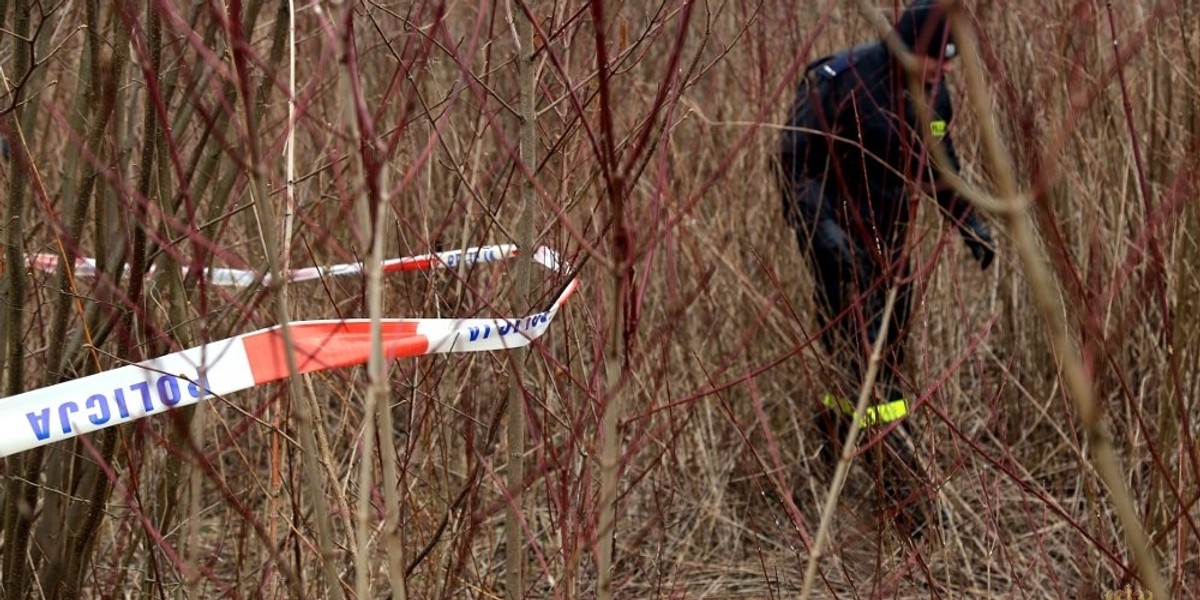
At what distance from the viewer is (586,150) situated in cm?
330

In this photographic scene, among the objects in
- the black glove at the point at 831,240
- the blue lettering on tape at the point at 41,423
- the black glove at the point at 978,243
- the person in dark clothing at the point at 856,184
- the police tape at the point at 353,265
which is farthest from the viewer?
the black glove at the point at 978,243

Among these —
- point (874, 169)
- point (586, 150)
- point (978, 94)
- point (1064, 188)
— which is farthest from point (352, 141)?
point (1064, 188)

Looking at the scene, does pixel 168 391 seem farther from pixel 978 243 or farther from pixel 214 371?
pixel 978 243

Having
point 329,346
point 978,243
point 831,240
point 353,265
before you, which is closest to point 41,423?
point 329,346

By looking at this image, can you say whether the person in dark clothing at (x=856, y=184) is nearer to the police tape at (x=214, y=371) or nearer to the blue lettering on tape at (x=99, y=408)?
the police tape at (x=214, y=371)

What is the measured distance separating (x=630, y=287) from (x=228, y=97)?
3.96 feet

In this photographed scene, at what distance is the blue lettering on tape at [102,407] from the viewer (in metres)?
1.89

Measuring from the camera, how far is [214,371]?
78.5 inches

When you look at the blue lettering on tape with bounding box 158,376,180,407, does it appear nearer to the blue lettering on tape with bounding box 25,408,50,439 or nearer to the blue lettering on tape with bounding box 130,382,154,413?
the blue lettering on tape with bounding box 130,382,154,413

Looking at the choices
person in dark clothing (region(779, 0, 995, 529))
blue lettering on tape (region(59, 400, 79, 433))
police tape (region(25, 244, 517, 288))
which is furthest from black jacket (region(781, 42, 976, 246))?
blue lettering on tape (region(59, 400, 79, 433))

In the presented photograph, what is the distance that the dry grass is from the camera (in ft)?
8.13

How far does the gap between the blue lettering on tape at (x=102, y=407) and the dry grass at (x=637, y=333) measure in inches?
2.6

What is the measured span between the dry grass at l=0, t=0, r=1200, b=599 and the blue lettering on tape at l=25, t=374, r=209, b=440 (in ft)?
0.22

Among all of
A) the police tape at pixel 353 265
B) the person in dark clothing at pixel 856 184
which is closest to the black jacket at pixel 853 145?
the person in dark clothing at pixel 856 184
